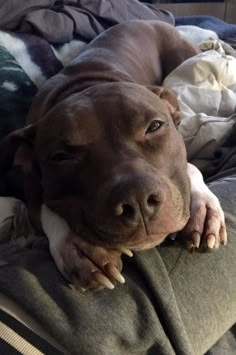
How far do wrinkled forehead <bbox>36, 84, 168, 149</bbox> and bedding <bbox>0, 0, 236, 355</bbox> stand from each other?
312mm

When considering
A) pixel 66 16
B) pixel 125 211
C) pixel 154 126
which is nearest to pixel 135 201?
pixel 125 211

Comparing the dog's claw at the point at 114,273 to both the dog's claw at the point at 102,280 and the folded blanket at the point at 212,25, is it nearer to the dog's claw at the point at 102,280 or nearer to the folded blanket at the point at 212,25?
the dog's claw at the point at 102,280

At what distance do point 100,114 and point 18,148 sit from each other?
0.38 meters

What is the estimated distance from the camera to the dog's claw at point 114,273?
1149 mm

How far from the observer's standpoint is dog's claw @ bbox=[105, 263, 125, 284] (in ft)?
3.77

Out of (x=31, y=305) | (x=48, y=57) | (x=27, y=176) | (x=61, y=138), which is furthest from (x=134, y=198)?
(x=48, y=57)

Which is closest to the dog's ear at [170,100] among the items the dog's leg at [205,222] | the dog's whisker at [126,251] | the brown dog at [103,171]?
the brown dog at [103,171]

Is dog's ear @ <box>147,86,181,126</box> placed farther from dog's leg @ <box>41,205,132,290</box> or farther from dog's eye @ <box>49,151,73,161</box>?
dog's leg @ <box>41,205,132,290</box>

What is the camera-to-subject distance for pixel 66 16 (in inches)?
109

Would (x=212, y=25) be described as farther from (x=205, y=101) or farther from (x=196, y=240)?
(x=196, y=240)

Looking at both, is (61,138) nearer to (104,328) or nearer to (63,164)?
(63,164)

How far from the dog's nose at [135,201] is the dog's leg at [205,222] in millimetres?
172

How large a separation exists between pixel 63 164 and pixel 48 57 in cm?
119

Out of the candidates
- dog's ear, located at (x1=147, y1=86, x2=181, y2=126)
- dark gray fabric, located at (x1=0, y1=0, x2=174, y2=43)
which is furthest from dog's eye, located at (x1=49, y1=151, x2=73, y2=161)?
dark gray fabric, located at (x1=0, y1=0, x2=174, y2=43)
